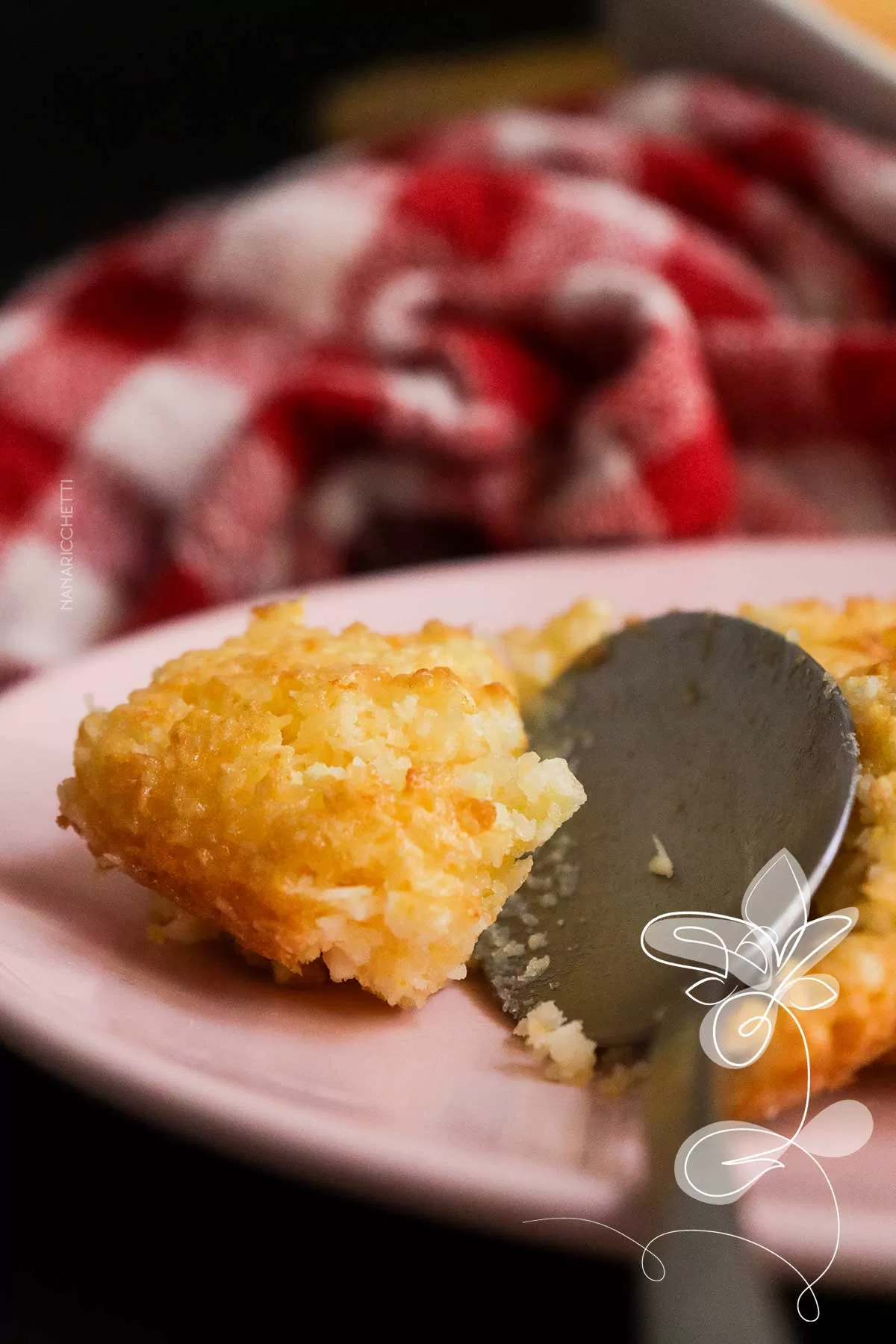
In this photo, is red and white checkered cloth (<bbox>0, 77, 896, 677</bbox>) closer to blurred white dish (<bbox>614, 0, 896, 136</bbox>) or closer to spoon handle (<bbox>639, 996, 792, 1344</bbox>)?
blurred white dish (<bbox>614, 0, 896, 136</bbox>)

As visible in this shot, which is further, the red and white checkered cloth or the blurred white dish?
the blurred white dish

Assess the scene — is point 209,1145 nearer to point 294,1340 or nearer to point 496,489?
point 294,1340

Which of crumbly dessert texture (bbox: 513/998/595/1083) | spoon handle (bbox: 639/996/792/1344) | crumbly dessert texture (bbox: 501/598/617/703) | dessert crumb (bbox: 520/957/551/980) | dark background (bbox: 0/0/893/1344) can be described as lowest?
dark background (bbox: 0/0/893/1344)

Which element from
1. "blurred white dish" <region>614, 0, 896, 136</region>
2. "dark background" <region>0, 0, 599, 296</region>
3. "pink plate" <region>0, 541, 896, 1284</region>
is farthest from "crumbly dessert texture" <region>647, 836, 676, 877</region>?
"dark background" <region>0, 0, 599, 296</region>

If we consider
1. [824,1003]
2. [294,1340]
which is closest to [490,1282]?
[294,1340]

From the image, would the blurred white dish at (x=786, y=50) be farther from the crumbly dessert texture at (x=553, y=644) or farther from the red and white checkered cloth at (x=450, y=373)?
the crumbly dessert texture at (x=553, y=644)

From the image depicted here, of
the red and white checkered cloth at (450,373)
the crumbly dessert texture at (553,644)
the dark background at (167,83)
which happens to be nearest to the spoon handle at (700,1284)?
the crumbly dessert texture at (553,644)

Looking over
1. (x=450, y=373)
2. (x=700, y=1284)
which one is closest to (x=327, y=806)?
(x=700, y=1284)

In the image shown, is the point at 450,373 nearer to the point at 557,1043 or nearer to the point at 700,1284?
the point at 557,1043
